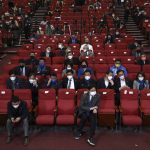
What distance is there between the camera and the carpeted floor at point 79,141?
6199 millimetres

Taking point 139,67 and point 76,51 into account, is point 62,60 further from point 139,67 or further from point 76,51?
point 139,67

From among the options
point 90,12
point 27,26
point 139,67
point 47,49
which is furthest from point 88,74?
point 90,12

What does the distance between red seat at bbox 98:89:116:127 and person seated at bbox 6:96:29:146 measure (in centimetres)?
151

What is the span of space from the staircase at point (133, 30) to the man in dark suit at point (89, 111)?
24.8ft

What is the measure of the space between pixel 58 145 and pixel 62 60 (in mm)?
4106

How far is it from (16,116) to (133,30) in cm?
1035

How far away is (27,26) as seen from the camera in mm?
14492

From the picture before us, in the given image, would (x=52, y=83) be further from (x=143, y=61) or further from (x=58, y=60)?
(x=143, y=61)

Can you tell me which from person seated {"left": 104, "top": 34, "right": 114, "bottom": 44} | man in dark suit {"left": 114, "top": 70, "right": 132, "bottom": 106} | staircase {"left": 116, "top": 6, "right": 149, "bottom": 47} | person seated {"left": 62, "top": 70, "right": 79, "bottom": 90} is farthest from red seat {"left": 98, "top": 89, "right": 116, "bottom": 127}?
staircase {"left": 116, "top": 6, "right": 149, "bottom": 47}

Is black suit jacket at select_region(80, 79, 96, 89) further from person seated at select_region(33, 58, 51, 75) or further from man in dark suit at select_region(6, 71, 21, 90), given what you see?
man in dark suit at select_region(6, 71, 21, 90)

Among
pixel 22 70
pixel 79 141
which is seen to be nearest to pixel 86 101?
pixel 79 141

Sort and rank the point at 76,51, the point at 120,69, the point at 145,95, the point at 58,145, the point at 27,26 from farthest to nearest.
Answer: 1. the point at 27,26
2. the point at 76,51
3. the point at 120,69
4. the point at 145,95
5. the point at 58,145

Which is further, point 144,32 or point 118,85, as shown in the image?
point 144,32

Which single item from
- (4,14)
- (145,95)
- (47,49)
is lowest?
A: (145,95)
